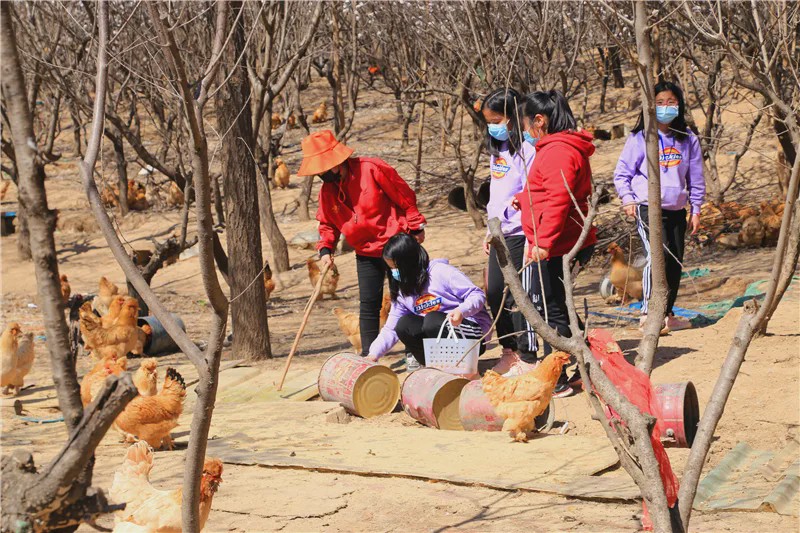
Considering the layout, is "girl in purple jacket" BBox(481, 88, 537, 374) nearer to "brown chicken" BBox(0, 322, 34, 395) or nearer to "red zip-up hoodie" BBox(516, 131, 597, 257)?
"red zip-up hoodie" BBox(516, 131, 597, 257)

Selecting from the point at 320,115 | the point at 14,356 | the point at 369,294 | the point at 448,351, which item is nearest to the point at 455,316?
the point at 448,351

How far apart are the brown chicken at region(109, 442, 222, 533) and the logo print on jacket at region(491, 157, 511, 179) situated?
3.32 metres

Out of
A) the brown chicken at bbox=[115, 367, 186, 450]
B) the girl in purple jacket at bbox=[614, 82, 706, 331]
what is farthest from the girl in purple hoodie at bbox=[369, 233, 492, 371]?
the brown chicken at bbox=[115, 367, 186, 450]

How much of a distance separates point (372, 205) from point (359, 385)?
138 centimetres

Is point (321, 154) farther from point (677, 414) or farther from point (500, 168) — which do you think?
point (677, 414)

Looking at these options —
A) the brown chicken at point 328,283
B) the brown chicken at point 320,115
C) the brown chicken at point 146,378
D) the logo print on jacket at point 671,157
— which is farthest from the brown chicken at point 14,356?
the brown chicken at point 320,115

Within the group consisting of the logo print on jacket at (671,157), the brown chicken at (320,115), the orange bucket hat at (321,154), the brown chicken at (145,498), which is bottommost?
the brown chicken at (145,498)

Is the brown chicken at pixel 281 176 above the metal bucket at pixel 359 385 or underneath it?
above

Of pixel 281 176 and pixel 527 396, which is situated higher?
pixel 281 176

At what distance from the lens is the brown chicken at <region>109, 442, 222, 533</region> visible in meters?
3.21

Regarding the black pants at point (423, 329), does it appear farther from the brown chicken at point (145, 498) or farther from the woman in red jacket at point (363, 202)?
the brown chicken at point (145, 498)

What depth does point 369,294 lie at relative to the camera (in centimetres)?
695

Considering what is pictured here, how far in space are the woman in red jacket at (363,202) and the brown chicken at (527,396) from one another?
6.30ft

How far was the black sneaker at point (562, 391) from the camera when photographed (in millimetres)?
5852
